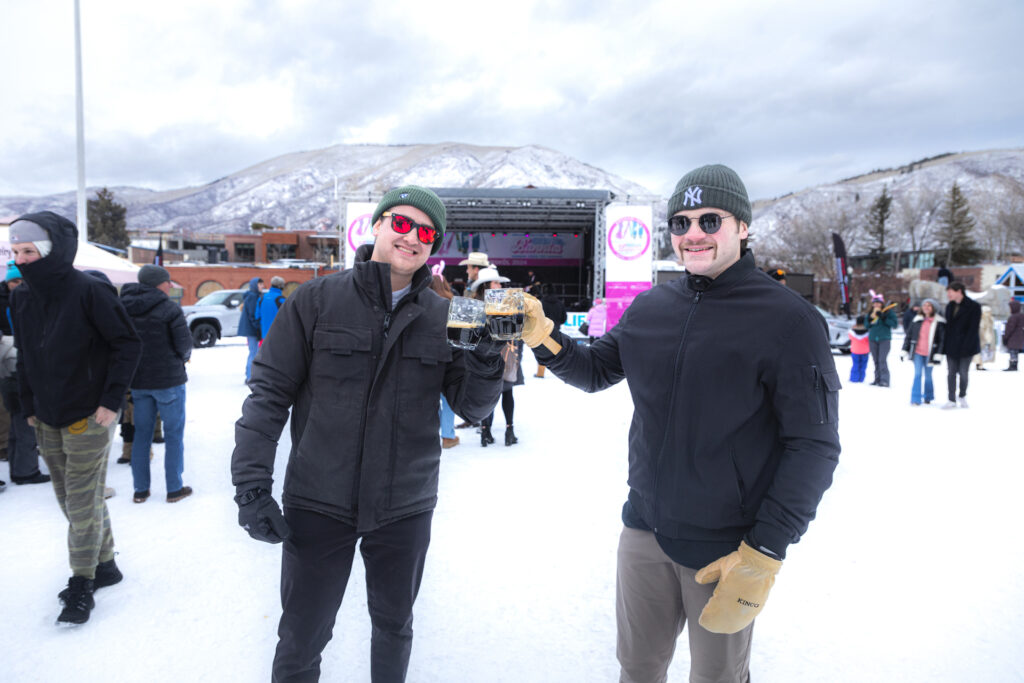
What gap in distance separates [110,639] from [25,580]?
3.01ft

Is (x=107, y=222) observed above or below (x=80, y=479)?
above

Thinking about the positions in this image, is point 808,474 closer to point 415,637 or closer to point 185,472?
point 415,637

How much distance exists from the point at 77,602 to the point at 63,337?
46.6 inches

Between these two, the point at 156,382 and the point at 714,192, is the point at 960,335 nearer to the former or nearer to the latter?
the point at 714,192

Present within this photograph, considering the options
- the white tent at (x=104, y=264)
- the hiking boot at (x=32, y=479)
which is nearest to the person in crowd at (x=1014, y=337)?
the hiking boot at (x=32, y=479)

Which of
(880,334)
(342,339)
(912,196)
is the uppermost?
(912,196)

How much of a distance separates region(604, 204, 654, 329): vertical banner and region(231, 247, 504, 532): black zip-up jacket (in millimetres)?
12663

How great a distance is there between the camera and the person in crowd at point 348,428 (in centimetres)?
160

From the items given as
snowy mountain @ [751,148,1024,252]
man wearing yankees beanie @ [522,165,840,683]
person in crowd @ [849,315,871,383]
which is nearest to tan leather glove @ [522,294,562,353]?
man wearing yankees beanie @ [522,165,840,683]

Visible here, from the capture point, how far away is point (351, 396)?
1.61 m

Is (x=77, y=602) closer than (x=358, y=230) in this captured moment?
Yes

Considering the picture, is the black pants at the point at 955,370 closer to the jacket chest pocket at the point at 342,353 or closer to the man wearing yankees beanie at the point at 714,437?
the man wearing yankees beanie at the point at 714,437

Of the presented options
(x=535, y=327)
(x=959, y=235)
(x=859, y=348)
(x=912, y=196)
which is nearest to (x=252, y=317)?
(x=535, y=327)

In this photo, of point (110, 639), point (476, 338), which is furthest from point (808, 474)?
point (110, 639)
